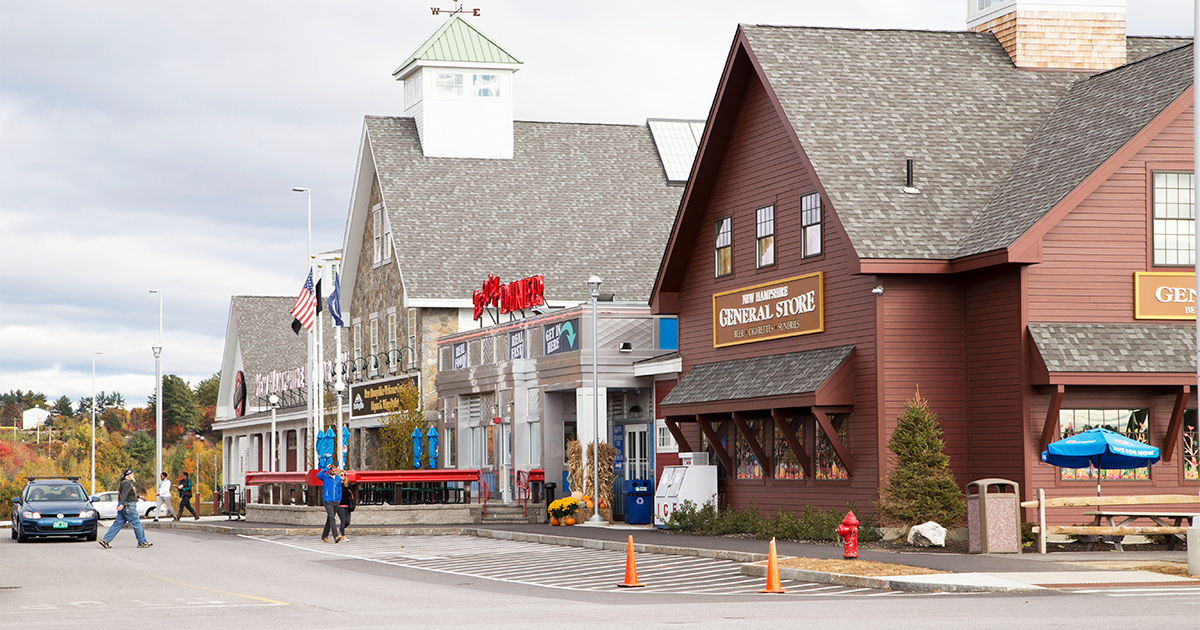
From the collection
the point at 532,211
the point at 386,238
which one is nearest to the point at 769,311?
the point at 532,211

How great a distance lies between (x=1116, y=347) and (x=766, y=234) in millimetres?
7972

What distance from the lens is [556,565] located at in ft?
79.7

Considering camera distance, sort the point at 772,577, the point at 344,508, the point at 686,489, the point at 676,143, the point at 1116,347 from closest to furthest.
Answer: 1. the point at 772,577
2. the point at 1116,347
3. the point at 686,489
4. the point at 344,508
5. the point at 676,143

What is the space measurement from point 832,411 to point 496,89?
99.8 feet

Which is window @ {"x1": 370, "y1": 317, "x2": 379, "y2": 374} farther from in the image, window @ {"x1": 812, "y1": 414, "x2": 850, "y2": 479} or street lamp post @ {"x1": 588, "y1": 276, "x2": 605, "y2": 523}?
window @ {"x1": 812, "y1": 414, "x2": 850, "y2": 479}

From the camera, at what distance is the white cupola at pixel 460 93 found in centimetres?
5350

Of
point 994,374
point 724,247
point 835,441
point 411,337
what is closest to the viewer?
point 994,374

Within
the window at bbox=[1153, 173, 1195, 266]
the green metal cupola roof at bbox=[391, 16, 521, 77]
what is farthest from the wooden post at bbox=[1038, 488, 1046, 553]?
the green metal cupola roof at bbox=[391, 16, 521, 77]

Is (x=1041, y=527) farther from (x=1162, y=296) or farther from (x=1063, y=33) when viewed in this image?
(x=1063, y=33)

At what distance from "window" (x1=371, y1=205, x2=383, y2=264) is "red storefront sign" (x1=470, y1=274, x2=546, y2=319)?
32.0 feet

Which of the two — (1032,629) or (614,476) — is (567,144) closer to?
(614,476)

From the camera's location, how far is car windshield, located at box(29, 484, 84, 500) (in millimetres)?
36250

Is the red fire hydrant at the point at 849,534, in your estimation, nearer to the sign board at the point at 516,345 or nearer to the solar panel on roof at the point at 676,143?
the sign board at the point at 516,345

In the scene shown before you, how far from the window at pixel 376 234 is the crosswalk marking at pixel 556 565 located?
21064 millimetres
